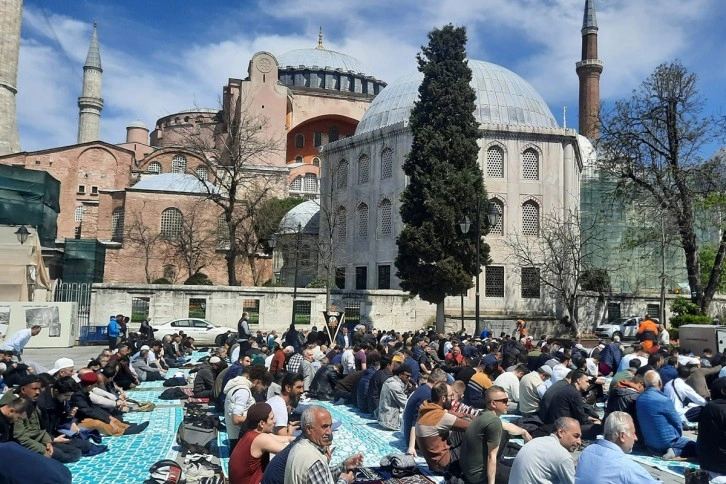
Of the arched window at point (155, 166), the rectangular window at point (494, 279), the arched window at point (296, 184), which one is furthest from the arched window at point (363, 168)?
the arched window at point (155, 166)

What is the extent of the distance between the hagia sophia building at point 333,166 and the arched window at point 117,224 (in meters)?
0.11

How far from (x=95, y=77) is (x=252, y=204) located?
4837 cm

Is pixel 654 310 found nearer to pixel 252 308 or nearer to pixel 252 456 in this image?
pixel 252 308

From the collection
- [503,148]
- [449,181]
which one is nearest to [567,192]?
[503,148]

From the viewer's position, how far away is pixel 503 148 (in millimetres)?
34219

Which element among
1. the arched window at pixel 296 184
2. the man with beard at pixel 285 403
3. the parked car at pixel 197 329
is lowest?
the parked car at pixel 197 329

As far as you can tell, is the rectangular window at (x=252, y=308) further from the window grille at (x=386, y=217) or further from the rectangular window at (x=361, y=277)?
the window grille at (x=386, y=217)

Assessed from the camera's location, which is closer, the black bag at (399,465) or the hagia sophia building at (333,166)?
the black bag at (399,465)

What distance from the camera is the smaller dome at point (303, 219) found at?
138 feet

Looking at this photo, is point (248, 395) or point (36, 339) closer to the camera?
point (248, 395)

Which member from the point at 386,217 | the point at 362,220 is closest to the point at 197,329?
the point at 386,217

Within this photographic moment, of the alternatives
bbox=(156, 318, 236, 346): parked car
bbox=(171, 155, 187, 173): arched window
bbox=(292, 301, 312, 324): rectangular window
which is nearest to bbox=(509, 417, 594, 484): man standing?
bbox=(156, 318, 236, 346): parked car

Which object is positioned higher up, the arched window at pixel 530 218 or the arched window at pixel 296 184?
the arched window at pixel 296 184

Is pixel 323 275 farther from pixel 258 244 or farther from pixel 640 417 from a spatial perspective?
pixel 640 417
